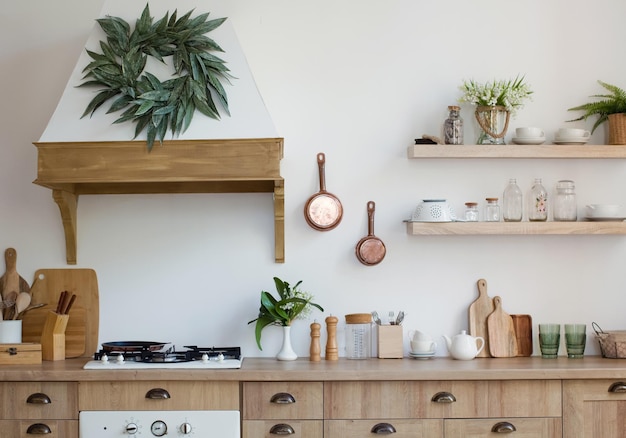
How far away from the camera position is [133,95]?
3.60 m

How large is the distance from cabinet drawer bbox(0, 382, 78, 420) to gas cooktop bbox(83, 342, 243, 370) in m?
0.13

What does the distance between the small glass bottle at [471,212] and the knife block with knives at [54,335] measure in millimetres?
1851

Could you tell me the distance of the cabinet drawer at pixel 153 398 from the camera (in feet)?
11.2

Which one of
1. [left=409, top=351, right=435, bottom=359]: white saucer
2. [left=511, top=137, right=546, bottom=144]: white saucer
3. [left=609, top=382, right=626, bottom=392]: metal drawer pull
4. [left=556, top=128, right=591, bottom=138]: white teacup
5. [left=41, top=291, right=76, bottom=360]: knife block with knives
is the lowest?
[left=609, top=382, right=626, bottom=392]: metal drawer pull

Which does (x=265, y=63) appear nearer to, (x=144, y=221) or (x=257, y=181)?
(x=257, y=181)

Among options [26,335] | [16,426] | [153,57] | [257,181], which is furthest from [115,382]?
[153,57]

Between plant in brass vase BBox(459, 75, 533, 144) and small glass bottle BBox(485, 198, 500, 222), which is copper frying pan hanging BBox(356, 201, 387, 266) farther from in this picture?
plant in brass vase BBox(459, 75, 533, 144)

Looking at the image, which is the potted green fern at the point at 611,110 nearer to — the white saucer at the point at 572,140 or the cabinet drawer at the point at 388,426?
the white saucer at the point at 572,140

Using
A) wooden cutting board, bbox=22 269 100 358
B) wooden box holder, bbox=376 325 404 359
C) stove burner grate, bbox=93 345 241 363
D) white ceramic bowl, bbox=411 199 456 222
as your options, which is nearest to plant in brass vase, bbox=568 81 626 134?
white ceramic bowl, bbox=411 199 456 222

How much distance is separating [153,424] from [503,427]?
1.40 metres

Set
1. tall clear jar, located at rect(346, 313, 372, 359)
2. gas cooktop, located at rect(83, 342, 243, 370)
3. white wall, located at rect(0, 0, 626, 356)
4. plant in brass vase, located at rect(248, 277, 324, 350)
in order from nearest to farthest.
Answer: gas cooktop, located at rect(83, 342, 243, 370), plant in brass vase, located at rect(248, 277, 324, 350), tall clear jar, located at rect(346, 313, 372, 359), white wall, located at rect(0, 0, 626, 356)

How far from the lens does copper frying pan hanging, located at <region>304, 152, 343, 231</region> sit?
3912mm

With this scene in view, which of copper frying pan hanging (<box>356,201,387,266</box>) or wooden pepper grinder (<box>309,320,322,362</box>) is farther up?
copper frying pan hanging (<box>356,201,387,266</box>)

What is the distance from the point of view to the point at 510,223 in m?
3.79
